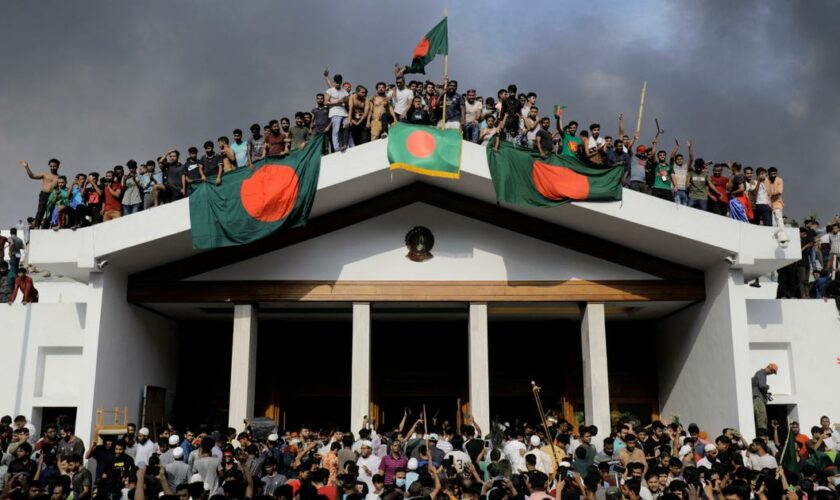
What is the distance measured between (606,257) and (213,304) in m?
7.80

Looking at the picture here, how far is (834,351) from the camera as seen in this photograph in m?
15.4

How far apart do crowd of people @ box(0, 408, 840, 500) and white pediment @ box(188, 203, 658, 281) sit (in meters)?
3.13

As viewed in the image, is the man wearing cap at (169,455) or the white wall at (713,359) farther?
the white wall at (713,359)

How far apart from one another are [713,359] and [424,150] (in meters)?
6.91

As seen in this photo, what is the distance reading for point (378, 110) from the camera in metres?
14.6

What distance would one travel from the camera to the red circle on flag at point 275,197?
13.7 m

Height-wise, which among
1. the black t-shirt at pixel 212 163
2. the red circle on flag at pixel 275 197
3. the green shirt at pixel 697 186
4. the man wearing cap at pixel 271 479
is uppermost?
the black t-shirt at pixel 212 163

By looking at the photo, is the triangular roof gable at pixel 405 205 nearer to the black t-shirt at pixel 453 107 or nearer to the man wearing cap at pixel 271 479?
the black t-shirt at pixel 453 107

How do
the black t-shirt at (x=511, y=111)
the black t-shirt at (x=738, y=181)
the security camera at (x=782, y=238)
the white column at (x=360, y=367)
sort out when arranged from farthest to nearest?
the black t-shirt at (x=511, y=111) → the black t-shirt at (x=738, y=181) → the white column at (x=360, y=367) → the security camera at (x=782, y=238)

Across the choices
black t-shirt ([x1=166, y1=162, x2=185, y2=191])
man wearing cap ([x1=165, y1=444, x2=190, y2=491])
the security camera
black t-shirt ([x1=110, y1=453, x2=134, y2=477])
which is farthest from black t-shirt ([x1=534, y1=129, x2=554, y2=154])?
black t-shirt ([x1=110, y1=453, x2=134, y2=477])

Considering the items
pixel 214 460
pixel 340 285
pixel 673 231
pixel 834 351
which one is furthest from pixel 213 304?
pixel 834 351

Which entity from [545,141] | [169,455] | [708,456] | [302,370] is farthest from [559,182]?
[302,370]

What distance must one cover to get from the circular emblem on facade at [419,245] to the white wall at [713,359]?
18.0 feet

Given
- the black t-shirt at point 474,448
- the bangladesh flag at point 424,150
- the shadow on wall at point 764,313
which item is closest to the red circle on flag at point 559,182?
the bangladesh flag at point 424,150
